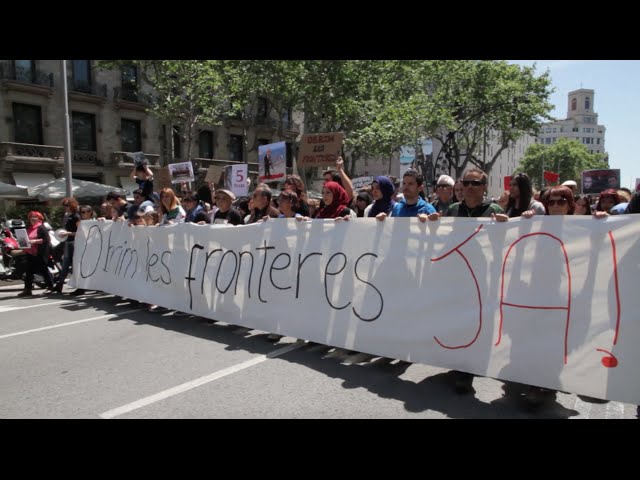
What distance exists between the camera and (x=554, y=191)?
3.93 metres

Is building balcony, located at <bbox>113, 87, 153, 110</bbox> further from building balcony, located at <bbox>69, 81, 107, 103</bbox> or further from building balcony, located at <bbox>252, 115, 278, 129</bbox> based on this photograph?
building balcony, located at <bbox>252, 115, 278, 129</bbox>

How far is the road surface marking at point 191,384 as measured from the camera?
354 centimetres

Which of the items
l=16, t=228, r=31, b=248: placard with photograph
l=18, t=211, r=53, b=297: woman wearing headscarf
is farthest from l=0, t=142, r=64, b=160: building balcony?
l=18, t=211, r=53, b=297: woman wearing headscarf

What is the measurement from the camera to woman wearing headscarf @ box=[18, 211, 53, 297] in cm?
872

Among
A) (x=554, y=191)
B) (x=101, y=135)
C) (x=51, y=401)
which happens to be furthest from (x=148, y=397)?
(x=101, y=135)

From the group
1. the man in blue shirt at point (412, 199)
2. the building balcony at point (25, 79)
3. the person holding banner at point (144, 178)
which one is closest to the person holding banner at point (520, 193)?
the man in blue shirt at point (412, 199)

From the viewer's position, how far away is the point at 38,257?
878 centimetres

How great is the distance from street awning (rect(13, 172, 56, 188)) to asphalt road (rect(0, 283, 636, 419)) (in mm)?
22790

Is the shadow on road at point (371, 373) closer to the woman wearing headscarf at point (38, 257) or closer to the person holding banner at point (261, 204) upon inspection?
the person holding banner at point (261, 204)

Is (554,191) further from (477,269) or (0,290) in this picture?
(0,290)

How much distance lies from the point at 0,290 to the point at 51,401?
689 centimetres

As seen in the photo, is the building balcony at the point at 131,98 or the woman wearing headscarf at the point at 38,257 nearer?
the woman wearing headscarf at the point at 38,257

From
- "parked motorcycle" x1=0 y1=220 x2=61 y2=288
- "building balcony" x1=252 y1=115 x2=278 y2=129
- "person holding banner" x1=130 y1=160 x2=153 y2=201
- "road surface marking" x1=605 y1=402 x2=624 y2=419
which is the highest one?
"building balcony" x1=252 y1=115 x2=278 y2=129

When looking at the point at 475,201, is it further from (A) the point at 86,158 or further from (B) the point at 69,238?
(A) the point at 86,158
